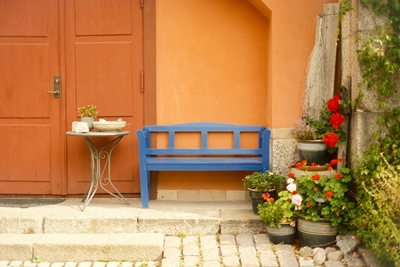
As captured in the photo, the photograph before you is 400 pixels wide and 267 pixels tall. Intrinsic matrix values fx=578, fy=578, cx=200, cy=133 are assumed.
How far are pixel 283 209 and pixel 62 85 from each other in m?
3.11

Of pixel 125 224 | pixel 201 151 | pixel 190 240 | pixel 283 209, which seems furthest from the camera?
pixel 201 151

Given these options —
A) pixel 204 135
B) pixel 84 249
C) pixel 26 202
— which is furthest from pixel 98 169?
pixel 204 135

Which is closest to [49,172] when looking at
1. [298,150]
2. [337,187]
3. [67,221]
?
[67,221]

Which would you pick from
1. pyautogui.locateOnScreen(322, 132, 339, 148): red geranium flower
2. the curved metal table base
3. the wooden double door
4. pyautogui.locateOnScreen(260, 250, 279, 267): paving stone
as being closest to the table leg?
the curved metal table base

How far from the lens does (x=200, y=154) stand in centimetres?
678

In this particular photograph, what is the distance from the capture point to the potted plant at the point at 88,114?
6.55 meters

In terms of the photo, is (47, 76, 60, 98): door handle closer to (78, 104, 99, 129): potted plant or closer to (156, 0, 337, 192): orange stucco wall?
(78, 104, 99, 129): potted plant

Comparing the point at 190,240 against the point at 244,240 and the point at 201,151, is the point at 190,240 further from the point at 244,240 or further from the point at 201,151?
the point at 201,151

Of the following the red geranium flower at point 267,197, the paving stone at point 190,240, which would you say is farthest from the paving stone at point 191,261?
the red geranium flower at point 267,197

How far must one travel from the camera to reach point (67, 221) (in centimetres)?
611

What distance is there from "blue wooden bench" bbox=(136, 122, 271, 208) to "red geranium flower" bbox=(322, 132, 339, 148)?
0.74 meters

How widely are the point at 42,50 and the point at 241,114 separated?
2.53 m

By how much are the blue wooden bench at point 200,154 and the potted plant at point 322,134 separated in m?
0.44

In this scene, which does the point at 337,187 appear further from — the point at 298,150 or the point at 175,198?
the point at 175,198
